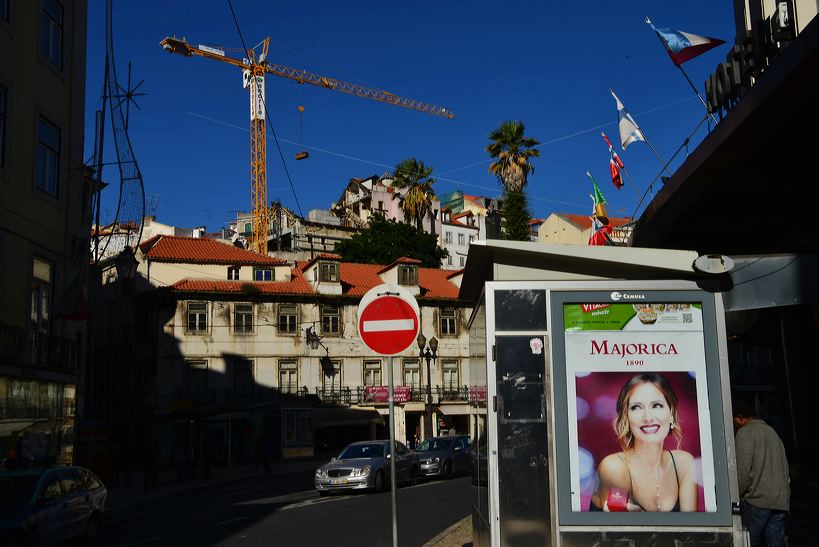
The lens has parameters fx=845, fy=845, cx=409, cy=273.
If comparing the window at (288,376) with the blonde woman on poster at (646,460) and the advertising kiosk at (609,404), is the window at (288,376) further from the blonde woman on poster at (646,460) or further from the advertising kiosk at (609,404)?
the blonde woman on poster at (646,460)

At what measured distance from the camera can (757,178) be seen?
10938mm

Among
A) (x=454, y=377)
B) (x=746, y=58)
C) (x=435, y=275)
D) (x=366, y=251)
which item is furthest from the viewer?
(x=366, y=251)

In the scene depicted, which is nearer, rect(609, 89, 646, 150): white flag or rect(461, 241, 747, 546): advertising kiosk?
rect(461, 241, 747, 546): advertising kiosk

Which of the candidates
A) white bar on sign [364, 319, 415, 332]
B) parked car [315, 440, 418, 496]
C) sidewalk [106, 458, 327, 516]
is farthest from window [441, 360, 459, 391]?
white bar on sign [364, 319, 415, 332]

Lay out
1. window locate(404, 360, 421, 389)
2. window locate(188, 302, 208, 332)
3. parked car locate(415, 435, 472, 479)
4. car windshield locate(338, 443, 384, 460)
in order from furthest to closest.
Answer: window locate(404, 360, 421, 389) < window locate(188, 302, 208, 332) < parked car locate(415, 435, 472, 479) < car windshield locate(338, 443, 384, 460)

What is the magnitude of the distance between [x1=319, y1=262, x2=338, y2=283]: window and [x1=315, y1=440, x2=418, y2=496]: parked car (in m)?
28.0

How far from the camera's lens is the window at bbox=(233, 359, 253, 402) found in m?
47.3

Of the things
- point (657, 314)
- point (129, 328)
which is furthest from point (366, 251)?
point (657, 314)

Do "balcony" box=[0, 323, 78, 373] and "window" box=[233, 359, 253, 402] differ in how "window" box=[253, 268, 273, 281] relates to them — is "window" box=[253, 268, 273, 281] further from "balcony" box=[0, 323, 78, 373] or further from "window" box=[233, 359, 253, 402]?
"balcony" box=[0, 323, 78, 373]

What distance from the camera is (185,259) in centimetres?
4878

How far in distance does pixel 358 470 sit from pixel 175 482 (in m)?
13.9

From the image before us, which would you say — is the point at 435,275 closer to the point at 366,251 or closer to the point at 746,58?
the point at 366,251

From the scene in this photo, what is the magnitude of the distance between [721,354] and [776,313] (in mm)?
7662

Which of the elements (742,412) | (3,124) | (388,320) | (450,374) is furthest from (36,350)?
(450,374)
